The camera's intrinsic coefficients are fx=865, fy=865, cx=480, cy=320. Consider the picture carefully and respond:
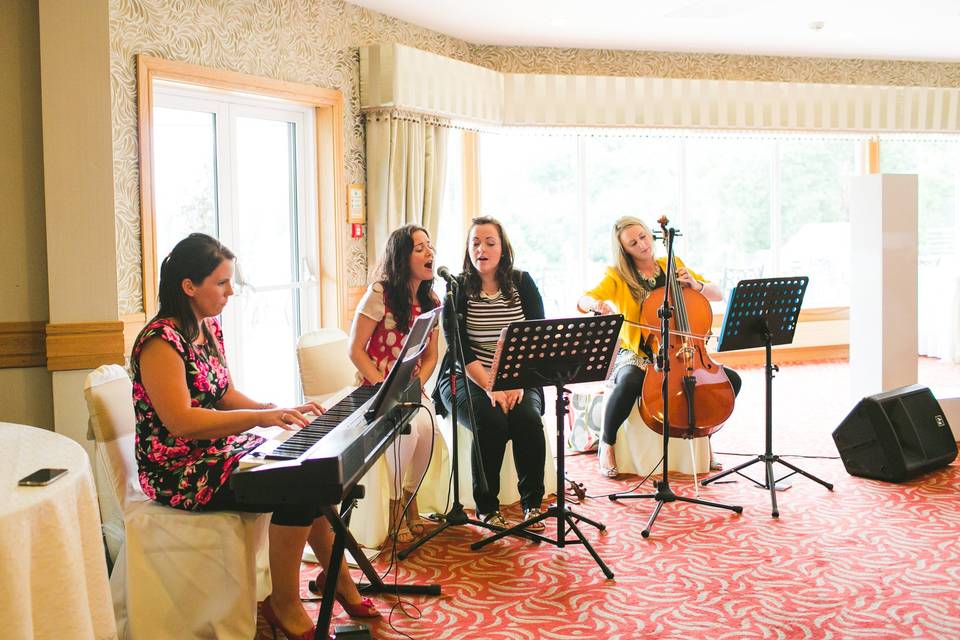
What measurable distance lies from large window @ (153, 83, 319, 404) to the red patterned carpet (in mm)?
1939

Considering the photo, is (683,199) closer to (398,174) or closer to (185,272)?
(398,174)

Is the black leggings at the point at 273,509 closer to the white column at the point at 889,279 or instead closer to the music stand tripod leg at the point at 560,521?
the music stand tripod leg at the point at 560,521

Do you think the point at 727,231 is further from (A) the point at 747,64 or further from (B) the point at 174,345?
(B) the point at 174,345

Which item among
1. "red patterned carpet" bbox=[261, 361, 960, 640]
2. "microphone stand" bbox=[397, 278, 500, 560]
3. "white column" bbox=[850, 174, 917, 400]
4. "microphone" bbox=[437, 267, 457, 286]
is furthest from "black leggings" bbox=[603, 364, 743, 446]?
"microphone" bbox=[437, 267, 457, 286]

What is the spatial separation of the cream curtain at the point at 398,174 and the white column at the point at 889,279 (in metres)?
2.61

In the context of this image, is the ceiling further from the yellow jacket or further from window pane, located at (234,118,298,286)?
the yellow jacket

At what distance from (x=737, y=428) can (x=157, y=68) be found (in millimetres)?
3899

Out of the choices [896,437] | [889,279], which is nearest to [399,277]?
[896,437]

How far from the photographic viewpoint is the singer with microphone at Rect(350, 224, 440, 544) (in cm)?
356

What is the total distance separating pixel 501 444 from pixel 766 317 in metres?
1.30

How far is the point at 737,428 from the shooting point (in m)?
5.44

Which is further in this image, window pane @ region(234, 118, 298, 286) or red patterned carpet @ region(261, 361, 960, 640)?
window pane @ region(234, 118, 298, 286)

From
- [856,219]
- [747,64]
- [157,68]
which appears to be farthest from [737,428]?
[157,68]

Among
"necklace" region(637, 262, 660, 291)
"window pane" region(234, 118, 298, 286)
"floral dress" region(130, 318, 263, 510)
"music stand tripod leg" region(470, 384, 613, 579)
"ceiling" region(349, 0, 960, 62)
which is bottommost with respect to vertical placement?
"music stand tripod leg" region(470, 384, 613, 579)
